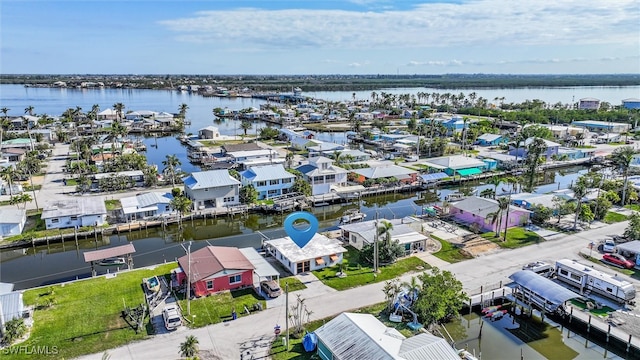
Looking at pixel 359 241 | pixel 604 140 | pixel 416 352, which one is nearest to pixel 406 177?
pixel 359 241

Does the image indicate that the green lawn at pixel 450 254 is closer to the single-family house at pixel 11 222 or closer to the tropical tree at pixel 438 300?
the tropical tree at pixel 438 300

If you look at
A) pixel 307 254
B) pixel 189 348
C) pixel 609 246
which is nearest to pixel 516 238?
pixel 609 246

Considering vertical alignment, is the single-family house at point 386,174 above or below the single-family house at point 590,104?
below

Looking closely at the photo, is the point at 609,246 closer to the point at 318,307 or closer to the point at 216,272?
the point at 318,307

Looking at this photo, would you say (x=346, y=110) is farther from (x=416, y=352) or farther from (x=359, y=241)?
(x=416, y=352)

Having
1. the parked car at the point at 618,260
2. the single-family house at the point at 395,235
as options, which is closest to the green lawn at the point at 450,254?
the single-family house at the point at 395,235
